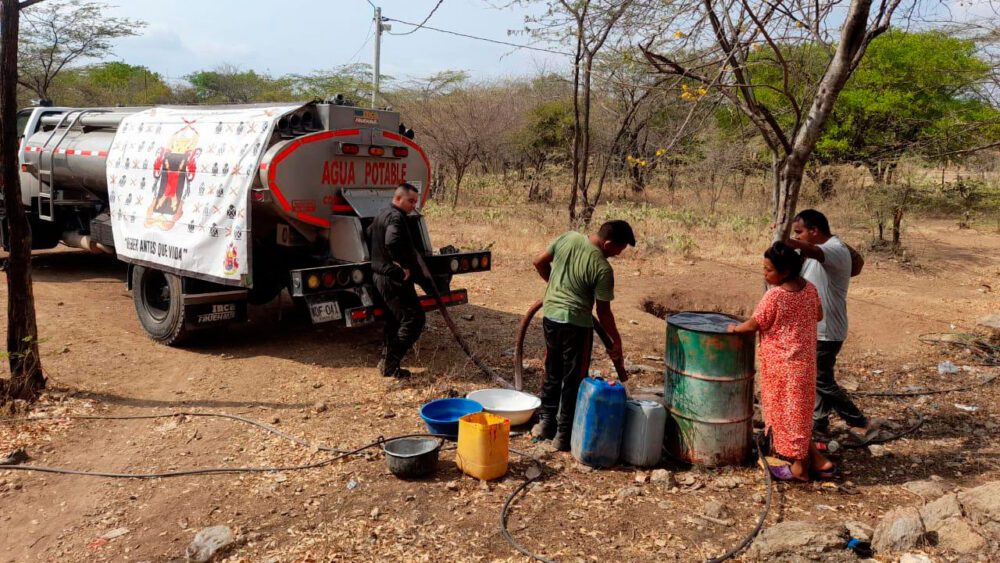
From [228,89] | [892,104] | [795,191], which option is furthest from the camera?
[228,89]

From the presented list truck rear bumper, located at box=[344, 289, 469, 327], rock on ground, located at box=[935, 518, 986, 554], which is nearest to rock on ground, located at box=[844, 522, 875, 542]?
rock on ground, located at box=[935, 518, 986, 554]

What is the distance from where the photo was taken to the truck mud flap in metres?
6.61

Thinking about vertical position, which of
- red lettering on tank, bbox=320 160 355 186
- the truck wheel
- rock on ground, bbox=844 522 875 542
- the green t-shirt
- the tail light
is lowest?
rock on ground, bbox=844 522 875 542

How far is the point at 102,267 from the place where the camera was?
35.6 feet

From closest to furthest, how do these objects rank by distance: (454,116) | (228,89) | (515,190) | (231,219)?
1. (231,219)
2. (454,116)
3. (515,190)
4. (228,89)

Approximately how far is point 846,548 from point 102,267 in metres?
10.7

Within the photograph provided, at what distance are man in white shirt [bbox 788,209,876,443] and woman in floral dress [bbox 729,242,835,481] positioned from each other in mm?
551

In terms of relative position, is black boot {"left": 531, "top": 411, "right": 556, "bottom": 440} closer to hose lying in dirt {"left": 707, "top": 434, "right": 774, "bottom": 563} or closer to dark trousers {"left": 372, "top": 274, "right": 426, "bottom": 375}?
hose lying in dirt {"left": 707, "top": 434, "right": 774, "bottom": 563}

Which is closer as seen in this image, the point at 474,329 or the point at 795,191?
the point at 795,191

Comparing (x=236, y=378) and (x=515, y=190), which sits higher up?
(x=515, y=190)

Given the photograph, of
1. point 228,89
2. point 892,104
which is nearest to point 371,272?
point 892,104

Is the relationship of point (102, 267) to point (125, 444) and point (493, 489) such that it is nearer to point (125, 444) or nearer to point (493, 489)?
point (125, 444)

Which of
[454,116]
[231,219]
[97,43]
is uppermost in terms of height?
[97,43]

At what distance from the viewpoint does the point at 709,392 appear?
4.37 meters
